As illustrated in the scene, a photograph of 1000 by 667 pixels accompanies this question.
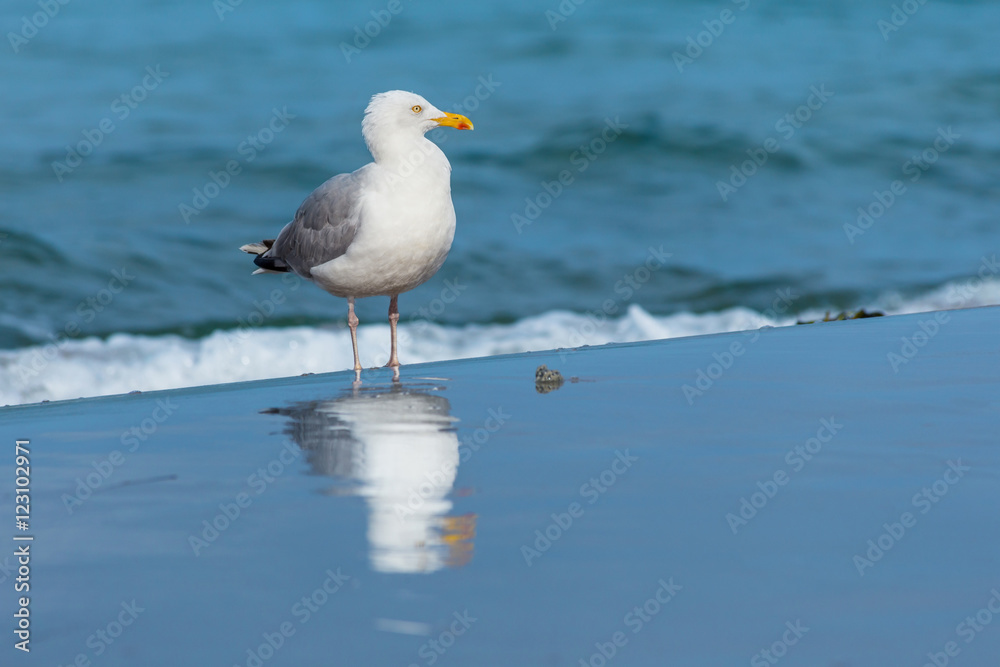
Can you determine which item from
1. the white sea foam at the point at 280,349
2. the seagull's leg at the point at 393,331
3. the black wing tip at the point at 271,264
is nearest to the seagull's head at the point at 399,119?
the seagull's leg at the point at 393,331

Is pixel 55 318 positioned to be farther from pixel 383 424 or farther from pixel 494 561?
pixel 494 561

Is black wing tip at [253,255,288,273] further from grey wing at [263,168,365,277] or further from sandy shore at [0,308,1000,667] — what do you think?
→ sandy shore at [0,308,1000,667]

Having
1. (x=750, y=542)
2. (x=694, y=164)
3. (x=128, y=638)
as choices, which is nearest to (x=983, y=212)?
(x=694, y=164)

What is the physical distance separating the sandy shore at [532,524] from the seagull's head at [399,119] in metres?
1.50

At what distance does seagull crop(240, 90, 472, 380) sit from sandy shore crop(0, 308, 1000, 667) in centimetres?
93

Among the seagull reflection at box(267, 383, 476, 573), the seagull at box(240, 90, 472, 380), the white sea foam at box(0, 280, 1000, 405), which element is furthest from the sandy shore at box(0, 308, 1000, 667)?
the white sea foam at box(0, 280, 1000, 405)

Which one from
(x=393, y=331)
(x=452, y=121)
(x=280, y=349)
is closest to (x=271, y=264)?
(x=393, y=331)

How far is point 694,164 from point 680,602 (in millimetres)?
15073

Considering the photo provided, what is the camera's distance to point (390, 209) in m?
6.22

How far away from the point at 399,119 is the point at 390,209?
0.56m

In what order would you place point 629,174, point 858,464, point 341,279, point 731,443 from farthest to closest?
point 629,174 → point 341,279 → point 731,443 → point 858,464

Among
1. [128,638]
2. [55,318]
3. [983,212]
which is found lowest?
[128,638]

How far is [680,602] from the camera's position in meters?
2.66

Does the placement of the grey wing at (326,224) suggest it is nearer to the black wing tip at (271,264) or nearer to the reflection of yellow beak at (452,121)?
the black wing tip at (271,264)
